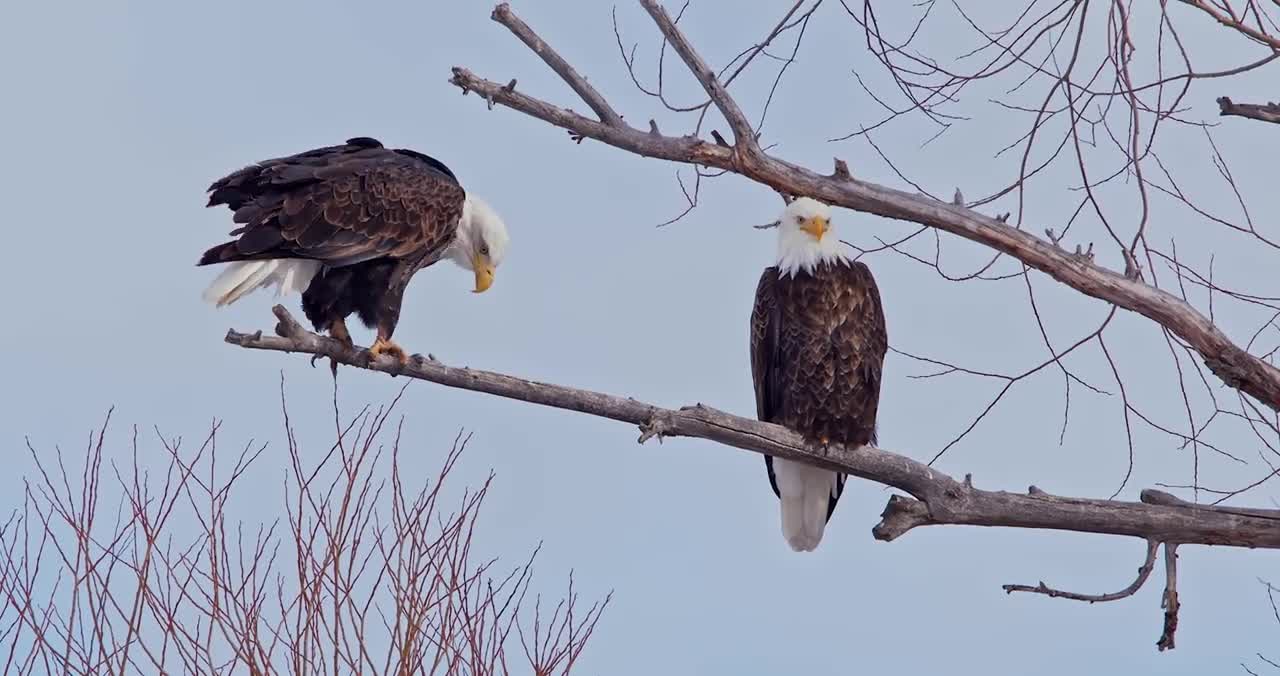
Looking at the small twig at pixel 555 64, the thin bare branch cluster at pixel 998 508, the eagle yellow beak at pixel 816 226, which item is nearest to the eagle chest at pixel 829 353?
the eagle yellow beak at pixel 816 226

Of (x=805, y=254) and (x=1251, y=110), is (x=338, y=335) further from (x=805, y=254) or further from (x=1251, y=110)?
(x=1251, y=110)

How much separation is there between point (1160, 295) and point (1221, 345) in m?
0.24

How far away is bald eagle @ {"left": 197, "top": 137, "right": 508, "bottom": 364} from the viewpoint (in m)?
4.90

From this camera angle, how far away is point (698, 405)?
4.20 metres

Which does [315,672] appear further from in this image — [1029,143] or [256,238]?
[1029,143]

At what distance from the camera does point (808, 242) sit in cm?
529

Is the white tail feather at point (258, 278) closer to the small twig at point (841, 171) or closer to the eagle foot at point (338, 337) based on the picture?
the eagle foot at point (338, 337)

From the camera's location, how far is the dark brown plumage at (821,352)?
4953 mm

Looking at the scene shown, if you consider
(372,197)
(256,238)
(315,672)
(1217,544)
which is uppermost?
(372,197)

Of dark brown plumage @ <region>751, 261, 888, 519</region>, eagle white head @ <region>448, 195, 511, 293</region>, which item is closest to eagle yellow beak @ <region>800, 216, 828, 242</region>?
dark brown plumage @ <region>751, 261, 888, 519</region>

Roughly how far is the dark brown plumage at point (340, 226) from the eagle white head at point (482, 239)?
42 cm

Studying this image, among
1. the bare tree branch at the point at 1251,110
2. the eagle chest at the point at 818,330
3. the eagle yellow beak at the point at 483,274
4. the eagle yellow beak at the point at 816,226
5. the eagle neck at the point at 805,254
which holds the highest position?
the bare tree branch at the point at 1251,110

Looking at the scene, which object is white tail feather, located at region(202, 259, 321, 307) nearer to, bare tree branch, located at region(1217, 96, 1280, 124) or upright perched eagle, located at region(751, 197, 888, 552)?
upright perched eagle, located at region(751, 197, 888, 552)

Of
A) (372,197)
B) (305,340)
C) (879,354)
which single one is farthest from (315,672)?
(879,354)
